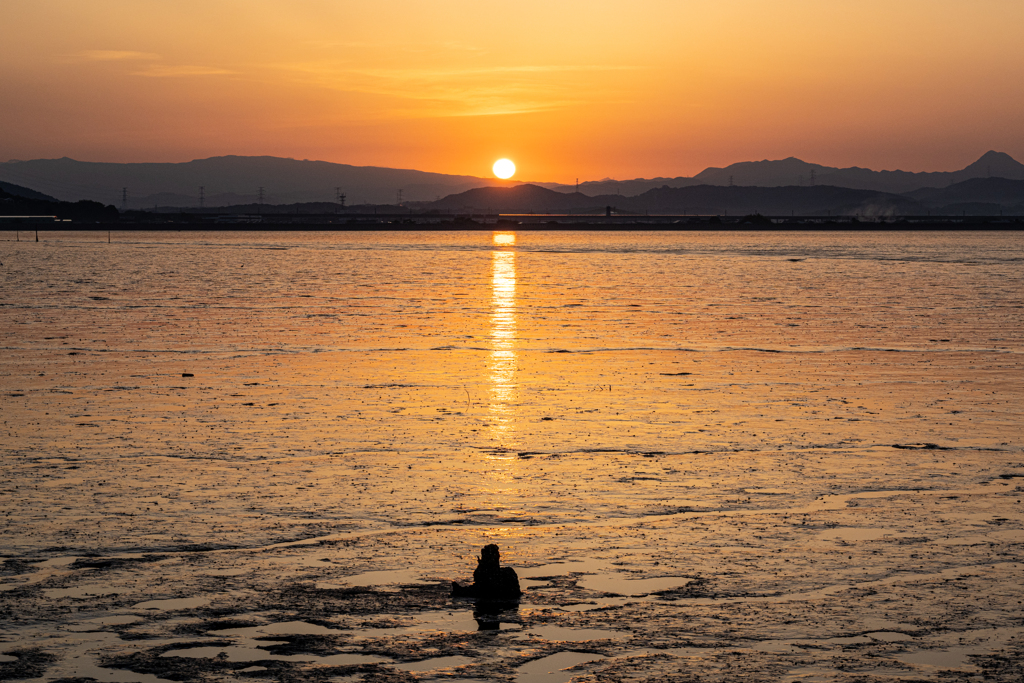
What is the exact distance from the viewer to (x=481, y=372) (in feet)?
80.6

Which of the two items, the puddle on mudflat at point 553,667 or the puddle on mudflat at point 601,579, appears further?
the puddle on mudflat at point 601,579

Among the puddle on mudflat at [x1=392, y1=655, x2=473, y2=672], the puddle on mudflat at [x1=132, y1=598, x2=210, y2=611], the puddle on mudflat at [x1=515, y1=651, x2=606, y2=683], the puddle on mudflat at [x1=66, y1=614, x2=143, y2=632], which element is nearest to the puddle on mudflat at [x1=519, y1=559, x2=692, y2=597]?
the puddle on mudflat at [x1=515, y1=651, x2=606, y2=683]

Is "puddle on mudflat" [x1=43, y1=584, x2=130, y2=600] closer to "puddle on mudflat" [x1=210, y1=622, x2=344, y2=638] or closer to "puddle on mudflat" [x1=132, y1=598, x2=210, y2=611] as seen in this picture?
"puddle on mudflat" [x1=132, y1=598, x2=210, y2=611]

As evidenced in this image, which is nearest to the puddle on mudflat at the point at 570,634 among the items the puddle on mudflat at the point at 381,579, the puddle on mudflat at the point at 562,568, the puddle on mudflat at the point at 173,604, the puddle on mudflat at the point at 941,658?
the puddle on mudflat at the point at 562,568

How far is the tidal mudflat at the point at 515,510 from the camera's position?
8.57 metres

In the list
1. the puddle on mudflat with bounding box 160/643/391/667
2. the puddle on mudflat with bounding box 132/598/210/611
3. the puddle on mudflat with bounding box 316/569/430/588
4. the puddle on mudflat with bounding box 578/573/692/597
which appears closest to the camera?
the puddle on mudflat with bounding box 160/643/391/667

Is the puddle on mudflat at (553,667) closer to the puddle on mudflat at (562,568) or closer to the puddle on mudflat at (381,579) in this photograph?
the puddle on mudflat at (562,568)

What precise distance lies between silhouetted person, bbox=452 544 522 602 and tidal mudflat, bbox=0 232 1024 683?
168mm

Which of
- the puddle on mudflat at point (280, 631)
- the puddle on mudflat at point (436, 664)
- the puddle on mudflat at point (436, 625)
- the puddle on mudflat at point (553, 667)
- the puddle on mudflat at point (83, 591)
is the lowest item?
the puddle on mudflat at point (553, 667)

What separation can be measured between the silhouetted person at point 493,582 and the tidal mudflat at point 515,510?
0.17m

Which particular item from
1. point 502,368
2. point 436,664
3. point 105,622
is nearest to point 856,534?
point 436,664

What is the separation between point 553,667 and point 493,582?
154cm

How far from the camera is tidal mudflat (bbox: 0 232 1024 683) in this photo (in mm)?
8570

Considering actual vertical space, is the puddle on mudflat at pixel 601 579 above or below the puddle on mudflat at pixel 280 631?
above
